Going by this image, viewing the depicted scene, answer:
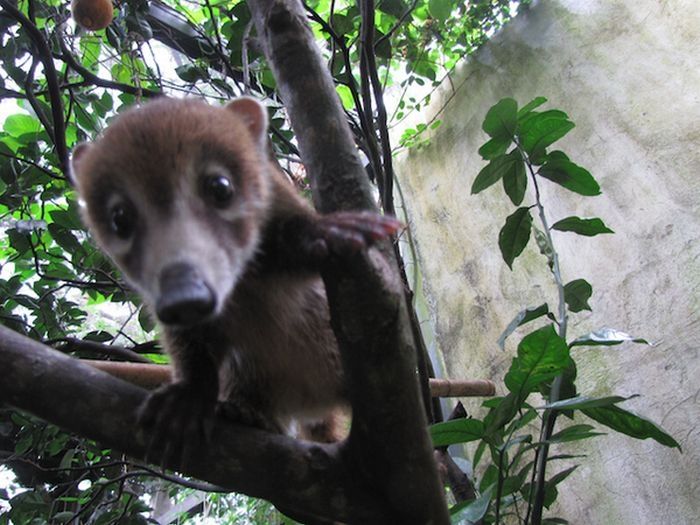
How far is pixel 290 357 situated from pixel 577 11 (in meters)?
2.87

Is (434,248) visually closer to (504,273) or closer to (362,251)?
(504,273)

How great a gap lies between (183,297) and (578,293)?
1.45 meters

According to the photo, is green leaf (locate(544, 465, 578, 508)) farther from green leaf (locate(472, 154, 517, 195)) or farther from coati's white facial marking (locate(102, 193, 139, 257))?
coati's white facial marking (locate(102, 193, 139, 257))

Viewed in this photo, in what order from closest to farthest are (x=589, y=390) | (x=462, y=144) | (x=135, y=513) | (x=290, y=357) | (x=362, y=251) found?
(x=362, y=251) → (x=290, y=357) → (x=135, y=513) → (x=589, y=390) → (x=462, y=144)

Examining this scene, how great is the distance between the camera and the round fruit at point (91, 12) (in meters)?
2.33

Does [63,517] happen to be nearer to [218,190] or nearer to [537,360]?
[218,190]

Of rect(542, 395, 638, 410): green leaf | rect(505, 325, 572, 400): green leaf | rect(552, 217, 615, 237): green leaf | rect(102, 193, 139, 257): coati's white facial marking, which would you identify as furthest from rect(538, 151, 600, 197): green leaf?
rect(102, 193, 139, 257): coati's white facial marking

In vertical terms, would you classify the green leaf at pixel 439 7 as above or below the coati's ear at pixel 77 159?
above

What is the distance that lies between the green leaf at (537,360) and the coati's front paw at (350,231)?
57 centimetres

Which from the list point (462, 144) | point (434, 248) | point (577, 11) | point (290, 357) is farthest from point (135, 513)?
point (577, 11)

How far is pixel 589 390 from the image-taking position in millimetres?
2955

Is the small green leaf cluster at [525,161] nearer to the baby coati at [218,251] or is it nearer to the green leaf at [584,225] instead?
the green leaf at [584,225]

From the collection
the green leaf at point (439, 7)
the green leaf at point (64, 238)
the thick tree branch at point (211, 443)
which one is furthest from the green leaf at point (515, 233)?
the green leaf at point (64, 238)

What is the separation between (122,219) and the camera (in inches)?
55.7
